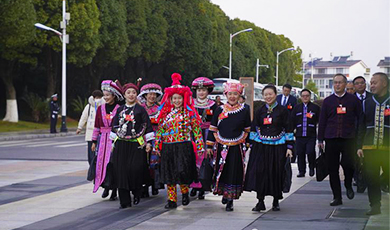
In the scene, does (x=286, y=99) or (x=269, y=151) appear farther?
(x=286, y=99)

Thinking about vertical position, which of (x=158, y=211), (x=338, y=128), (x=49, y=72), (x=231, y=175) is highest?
(x=49, y=72)

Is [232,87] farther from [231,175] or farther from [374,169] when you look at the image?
[374,169]

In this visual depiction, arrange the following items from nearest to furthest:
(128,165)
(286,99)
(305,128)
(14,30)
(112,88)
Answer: (128,165)
(112,88)
(305,128)
(286,99)
(14,30)

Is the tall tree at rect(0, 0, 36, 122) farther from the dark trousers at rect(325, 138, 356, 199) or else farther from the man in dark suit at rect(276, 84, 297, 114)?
the dark trousers at rect(325, 138, 356, 199)

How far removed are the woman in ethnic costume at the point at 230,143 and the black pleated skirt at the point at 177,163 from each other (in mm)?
313

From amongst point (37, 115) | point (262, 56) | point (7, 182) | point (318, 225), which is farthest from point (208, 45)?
point (318, 225)

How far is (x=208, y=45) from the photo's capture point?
60.8 m

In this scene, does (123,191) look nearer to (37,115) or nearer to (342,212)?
(342,212)

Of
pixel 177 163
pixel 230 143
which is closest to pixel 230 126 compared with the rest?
pixel 230 143

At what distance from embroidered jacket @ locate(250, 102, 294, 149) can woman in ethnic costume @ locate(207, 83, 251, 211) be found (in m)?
0.20

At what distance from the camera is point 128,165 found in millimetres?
9664

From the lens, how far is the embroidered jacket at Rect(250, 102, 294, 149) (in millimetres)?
9359

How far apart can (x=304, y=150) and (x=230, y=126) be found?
15.9 feet

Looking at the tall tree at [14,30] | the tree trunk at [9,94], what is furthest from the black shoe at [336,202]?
the tree trunk at [9,94]
